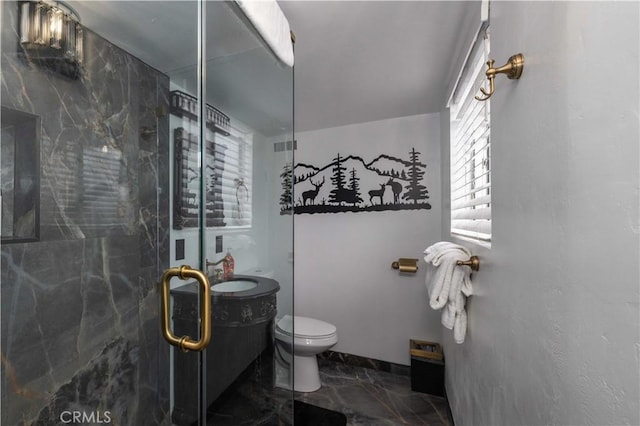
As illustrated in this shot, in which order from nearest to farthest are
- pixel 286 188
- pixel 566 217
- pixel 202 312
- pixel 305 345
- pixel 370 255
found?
1. pixel 566 217
2. pixel 202 312
3. pixel 286 188
4. pixel 305 345
5. pixel 370 255

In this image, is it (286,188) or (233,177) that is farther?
(286,188)

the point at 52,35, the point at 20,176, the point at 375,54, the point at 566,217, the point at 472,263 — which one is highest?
the point at 375,54

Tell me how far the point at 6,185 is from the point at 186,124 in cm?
74

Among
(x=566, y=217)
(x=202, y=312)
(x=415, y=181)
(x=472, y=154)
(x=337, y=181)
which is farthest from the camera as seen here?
(x=337, y=181)

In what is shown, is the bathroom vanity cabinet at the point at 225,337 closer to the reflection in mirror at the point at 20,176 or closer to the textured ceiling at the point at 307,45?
the reflection in mirror at the point at 20,176

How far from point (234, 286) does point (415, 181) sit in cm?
165

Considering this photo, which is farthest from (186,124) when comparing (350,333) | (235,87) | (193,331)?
(350,333)

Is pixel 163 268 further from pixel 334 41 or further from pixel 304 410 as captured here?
pixel 334 41

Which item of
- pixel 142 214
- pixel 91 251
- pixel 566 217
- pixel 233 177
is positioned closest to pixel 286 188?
pixel 233 177

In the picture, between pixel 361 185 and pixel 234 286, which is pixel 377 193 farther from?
pixel 234 286

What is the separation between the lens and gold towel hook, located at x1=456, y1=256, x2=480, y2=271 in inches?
41.7

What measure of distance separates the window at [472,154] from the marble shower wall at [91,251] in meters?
1.49

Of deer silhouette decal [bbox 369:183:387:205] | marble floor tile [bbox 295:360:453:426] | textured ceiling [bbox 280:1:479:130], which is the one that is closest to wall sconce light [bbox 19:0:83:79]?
textured ceiling [bbox 280:1:479:130]

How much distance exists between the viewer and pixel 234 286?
1.44 metres
